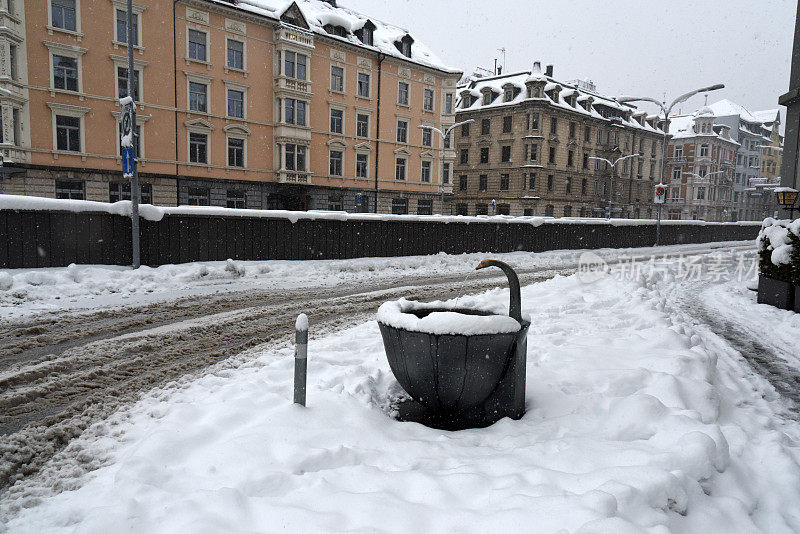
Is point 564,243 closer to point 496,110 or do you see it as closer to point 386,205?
point 386,205

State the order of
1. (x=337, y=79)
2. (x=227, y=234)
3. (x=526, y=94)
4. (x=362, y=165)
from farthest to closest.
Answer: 1. (x=526, y=94)
2. (x=362, y=165)
3. (x=337, y=79)
4. (x=227, y=234)

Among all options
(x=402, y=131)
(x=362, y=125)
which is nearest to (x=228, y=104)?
(x=362, y=125)

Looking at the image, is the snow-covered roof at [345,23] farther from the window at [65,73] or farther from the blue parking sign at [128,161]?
the blue parking sign at [128,161]

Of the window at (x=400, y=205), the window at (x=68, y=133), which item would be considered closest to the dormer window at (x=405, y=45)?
the window at (x=400, y=205)

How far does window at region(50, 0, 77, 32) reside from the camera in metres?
25.0

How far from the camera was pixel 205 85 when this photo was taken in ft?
98.5

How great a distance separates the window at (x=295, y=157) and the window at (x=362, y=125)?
17.0 ft

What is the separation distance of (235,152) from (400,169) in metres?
13.5

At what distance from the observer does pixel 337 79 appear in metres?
35.5

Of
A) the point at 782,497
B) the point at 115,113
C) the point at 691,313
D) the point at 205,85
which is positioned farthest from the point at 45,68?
the point at 782,497

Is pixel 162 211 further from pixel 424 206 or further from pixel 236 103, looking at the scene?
pixel 424 206

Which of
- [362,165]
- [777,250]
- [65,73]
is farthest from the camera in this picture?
[362,165]

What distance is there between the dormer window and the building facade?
5221cm

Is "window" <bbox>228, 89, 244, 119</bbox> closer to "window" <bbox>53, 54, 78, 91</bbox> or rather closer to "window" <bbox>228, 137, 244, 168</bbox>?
"window" <bbox>228, 137, 244, 168</bbox>
